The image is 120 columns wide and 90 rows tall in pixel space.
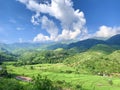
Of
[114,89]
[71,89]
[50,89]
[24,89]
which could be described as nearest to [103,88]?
[114,89]

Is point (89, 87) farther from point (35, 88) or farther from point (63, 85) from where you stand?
point (35, 88)

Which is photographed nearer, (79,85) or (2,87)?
(2,87)

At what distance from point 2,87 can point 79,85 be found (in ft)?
306

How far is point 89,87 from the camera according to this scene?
198500 millimetres

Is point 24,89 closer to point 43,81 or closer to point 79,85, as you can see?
point 43,81

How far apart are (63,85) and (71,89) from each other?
1185 cm

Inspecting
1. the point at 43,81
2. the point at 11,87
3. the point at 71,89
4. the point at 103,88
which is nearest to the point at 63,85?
the point at 71,89

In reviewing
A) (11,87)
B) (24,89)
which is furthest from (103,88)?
(11,87)

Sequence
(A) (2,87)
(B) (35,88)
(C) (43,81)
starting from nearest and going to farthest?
(A) (2,87), (B) (35,88), (C) (43,81)

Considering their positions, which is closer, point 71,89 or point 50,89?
point 50,89

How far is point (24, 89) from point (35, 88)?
8.53 metres

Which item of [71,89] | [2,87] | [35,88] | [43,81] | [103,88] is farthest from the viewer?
[103,88]

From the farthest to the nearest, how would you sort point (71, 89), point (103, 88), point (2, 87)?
point (103, 88), point (71, 89), point (2, 87)

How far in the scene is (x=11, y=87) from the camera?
121625 mm
